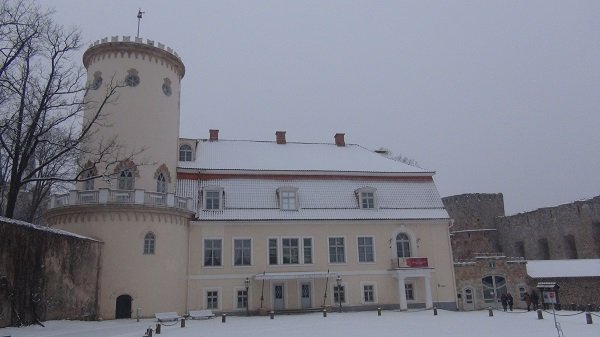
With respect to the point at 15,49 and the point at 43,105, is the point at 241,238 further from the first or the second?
the point at 15,49

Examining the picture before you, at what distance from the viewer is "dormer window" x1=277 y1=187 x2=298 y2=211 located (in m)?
28.2

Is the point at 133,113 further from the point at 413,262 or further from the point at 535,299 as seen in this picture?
the point at 535,299

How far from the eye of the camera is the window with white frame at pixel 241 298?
2630 centimetres

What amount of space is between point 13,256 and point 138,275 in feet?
24.2

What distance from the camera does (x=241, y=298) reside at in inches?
1039

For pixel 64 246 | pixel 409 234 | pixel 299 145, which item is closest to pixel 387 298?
pixel 409 234

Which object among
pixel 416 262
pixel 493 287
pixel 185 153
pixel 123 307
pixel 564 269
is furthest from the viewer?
pixel 564 269

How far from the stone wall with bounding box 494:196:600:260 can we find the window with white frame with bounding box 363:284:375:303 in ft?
67.7

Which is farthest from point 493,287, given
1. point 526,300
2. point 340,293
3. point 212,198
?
point 212,198

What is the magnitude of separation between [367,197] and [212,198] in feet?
29.2

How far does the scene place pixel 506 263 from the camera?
30594 millimetres

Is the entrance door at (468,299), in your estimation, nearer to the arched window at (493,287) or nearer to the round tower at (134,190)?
the arched window at (493,287)

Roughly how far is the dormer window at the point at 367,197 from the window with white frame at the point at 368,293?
4481mm

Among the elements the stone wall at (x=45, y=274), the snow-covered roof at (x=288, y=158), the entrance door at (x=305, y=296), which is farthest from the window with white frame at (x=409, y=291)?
the stone wall at (x=45, y=274)
